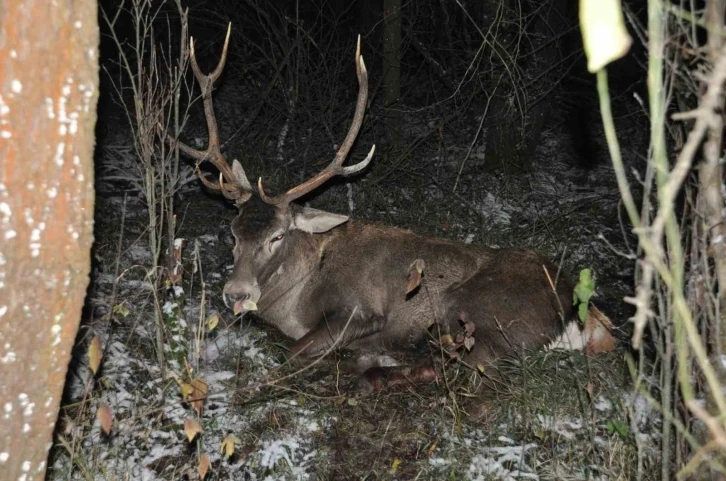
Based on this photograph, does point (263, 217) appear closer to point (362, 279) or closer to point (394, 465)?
point (362, 279)

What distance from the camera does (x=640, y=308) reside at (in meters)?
1.62

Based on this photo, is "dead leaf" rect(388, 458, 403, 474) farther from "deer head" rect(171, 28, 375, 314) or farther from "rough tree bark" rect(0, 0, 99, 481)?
"rough tree bark" rect(0, 0, 99, 481)

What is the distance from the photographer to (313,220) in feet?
22.2

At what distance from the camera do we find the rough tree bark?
Result: 2.56 m

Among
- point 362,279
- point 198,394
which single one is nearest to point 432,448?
point 198,394

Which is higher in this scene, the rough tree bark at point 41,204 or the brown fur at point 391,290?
the rough tree bark at point 41,204

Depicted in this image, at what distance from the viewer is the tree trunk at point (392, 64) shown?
9805 millimetres

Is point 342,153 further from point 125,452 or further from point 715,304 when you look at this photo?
point 715,304

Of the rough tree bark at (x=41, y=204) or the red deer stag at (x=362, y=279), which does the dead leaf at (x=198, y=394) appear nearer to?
the rough tree bark at (x=41, y=204)

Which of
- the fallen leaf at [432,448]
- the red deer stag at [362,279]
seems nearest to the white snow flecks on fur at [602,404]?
the red deer stag at [362,279]

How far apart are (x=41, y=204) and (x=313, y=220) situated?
162 inches

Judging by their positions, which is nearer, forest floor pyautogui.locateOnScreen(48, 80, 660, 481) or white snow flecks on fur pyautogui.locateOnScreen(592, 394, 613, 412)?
forest floor pyautogui.locateOnScreen(48, 80, 660, 481)

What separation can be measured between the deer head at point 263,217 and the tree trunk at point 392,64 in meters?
3.30

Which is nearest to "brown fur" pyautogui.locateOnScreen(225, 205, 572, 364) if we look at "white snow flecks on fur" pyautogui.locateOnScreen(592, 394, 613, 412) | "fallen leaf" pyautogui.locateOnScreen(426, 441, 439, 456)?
"white snow flecks on fur" pyautogui.locateOnScreen(592, 394, 613, 412)
